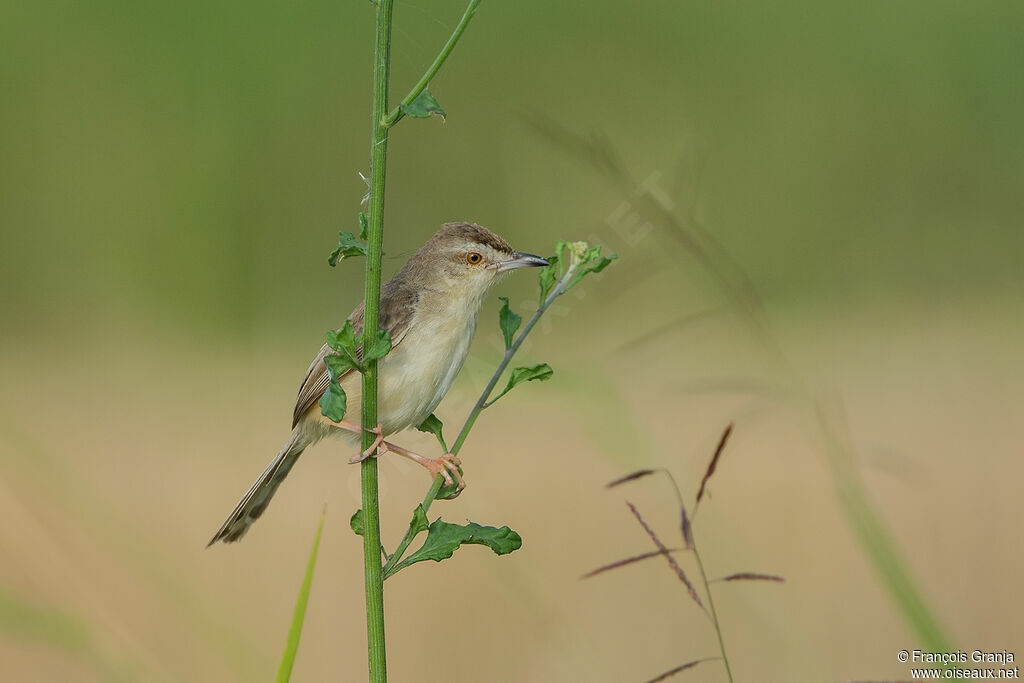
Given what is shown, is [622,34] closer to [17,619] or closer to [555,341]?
[555,341]

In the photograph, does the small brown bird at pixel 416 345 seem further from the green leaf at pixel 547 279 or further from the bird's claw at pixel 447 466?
the green leaf at pixel 547 279

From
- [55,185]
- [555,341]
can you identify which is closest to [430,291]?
[555,341]

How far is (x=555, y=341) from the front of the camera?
6.18 m

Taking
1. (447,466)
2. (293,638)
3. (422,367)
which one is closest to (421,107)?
(293,638)

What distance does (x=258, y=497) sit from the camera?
2.51 metres

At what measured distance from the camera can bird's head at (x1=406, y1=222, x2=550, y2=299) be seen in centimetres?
286

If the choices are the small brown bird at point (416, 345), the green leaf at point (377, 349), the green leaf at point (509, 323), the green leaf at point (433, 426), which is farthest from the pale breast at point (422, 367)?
the green leaf at point (377, 349)

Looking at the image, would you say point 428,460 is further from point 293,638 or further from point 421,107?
point 421,107

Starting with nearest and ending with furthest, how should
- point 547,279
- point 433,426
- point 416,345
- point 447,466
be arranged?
1. point 547,279
2. point 447,466
3. point 433,426
4. point 416,345

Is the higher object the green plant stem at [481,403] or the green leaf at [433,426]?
the green leaf at [433,426]

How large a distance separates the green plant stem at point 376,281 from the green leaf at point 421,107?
0.03 m

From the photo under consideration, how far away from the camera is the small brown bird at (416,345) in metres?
2.48

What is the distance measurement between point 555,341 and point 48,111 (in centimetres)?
427

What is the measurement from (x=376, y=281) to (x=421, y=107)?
0.23m
